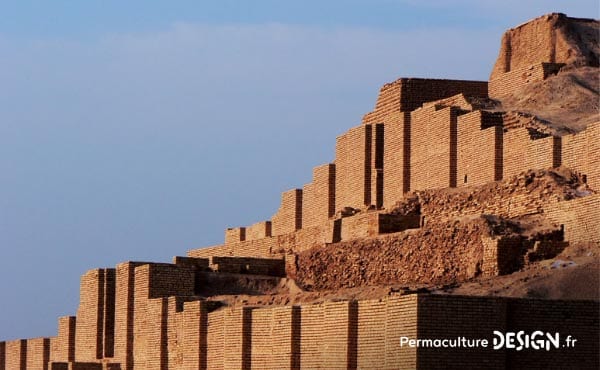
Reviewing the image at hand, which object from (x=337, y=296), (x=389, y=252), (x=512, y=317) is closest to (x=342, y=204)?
(x=389, y=252)

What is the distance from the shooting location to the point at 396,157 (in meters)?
40.0

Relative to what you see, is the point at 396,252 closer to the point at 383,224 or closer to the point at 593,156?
the point at 383,224

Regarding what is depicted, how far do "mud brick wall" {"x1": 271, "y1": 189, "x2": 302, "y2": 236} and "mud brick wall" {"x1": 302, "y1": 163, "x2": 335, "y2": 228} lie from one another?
0.83ft

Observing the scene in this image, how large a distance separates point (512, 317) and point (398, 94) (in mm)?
15279

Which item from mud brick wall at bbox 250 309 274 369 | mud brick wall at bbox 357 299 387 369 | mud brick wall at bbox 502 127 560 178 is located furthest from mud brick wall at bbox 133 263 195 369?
mud brick wall at bbox 357 299 387 369

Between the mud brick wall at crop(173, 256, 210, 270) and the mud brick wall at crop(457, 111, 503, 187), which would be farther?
the mud brick wall at crop(173, 256, 210, 270)

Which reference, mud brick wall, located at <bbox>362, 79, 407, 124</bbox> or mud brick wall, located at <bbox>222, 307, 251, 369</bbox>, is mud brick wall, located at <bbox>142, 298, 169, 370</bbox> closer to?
mud brick wall, located at <bbox>222, 307, 251, 369</bbox>

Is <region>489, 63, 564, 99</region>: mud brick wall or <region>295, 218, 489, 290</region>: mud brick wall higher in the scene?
<region>489, 63, 564, 99</region>: mud brick wall

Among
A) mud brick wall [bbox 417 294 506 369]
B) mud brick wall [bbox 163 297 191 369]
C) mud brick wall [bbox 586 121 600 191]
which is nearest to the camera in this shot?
mud brick wall [bbox 417 294 506 369]

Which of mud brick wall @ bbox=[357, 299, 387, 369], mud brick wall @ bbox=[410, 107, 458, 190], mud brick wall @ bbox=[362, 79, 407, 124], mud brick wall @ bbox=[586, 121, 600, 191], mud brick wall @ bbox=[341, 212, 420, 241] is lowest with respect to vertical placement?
mud brick wall @ bbox=[357, 299, 387, 369]

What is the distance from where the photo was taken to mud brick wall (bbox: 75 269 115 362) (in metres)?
41.2

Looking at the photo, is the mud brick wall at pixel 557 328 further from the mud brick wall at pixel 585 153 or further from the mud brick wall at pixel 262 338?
the mud brick wall at pixel 585 153

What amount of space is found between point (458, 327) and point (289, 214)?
19515 mm

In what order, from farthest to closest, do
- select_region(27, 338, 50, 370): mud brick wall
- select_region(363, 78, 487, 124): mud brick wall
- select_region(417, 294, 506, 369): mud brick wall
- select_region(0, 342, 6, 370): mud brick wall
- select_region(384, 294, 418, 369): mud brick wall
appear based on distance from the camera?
select_region(0, 342, 6, 370): mud brick wall < select_region(27, 338, 50, 370): mud brick wall < select_region(363, 78, 487, 124): mud brick wall < select_region(384, 294, 418, 369): mud brick wall < select_region(417, 294, 506, 369): mud brick wall
